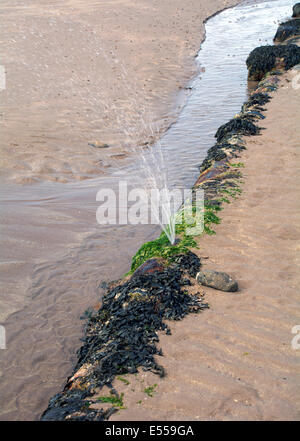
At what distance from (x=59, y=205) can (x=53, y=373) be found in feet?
11.0

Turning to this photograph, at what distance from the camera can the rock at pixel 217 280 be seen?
3811 millimetres

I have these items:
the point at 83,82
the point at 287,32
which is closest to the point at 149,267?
the point at 83,82

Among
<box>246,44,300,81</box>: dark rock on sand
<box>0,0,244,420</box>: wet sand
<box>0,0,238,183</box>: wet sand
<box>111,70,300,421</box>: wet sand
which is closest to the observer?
<box>111,70,300,421</box>: wet sand

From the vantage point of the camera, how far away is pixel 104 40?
674 inches

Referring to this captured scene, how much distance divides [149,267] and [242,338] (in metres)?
1.32

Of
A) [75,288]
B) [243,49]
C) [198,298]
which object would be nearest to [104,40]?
[243,49]

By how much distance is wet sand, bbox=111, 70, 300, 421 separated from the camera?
268 centimetres

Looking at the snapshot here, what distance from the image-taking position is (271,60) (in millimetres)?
13758

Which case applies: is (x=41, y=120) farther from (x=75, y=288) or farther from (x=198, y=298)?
(x=198, y=298)

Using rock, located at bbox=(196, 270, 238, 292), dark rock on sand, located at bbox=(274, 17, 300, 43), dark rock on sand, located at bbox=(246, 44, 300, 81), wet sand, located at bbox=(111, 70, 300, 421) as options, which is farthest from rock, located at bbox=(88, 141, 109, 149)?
dark rock on sand, located at bbox=(274, 17, 300, 43)

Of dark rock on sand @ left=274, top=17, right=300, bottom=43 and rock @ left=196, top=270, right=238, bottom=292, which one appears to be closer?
rock @ left=196, top=270, right=238, bottom=292

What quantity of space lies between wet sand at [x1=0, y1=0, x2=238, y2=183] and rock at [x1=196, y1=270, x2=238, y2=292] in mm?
4458

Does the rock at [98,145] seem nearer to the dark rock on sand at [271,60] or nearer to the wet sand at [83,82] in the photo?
the wet sand at [83,82]

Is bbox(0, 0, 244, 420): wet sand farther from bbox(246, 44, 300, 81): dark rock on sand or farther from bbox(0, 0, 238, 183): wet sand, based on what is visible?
bbox(246, 44, 300, 81): dark rock on sand
